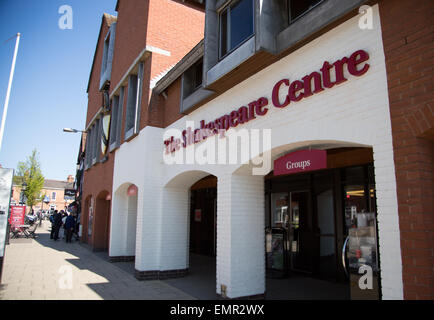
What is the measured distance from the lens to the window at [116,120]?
12908 millimetres

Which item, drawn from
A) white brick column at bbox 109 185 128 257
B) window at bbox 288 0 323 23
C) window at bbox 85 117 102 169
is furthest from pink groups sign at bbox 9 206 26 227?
window at bbox 288 0 323 23

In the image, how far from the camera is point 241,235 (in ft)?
21.3

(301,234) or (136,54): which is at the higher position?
(136,54)

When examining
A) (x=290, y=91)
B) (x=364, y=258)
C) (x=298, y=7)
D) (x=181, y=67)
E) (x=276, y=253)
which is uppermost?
(x=181, y=67)

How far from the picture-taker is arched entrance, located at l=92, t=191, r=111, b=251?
50.6 ft

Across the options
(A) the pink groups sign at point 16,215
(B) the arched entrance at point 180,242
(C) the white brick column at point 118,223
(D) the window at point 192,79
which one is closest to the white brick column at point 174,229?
(B) the arched entrance at point 180,242

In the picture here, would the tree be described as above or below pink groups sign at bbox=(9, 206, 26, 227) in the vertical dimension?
above

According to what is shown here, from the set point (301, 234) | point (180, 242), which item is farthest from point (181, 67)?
point (301, 234)

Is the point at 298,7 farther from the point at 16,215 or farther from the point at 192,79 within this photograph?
the point at 16,215

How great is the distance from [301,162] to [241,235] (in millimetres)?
2164

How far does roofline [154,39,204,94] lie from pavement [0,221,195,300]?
589 centimetres

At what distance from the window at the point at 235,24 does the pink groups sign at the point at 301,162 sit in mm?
2634

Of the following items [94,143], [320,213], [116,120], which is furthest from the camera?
[94,143]

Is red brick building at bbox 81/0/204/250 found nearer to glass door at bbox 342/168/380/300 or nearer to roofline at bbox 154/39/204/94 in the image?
roofline at bbox 154/39/204/94
